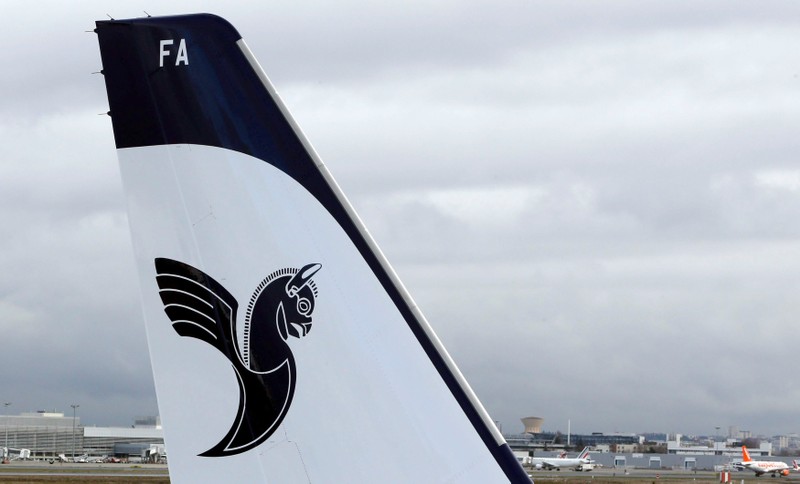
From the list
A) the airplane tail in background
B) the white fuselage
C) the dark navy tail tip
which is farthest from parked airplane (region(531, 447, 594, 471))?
the dark navy tail tip

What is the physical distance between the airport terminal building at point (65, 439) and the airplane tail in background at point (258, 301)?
15393cm

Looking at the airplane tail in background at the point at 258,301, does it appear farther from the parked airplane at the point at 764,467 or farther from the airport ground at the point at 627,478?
the parked airplane at the point at 764,467

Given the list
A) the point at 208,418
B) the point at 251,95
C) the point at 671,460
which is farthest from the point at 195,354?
the point at 671,460

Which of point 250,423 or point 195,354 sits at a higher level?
point 195,354

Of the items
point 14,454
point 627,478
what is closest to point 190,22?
point 627,478

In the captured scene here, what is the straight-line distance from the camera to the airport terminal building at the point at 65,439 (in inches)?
6216

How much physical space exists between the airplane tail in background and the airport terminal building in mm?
153925

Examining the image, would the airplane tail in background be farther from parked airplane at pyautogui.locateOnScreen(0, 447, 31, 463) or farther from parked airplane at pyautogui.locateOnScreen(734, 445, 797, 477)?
parked airplane at pyautogui.locateOnScreen(0, 447, 31, 463)

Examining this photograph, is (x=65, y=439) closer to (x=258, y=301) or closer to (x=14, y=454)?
(x=14, y=454)

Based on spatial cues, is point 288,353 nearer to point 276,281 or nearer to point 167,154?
point 276,281

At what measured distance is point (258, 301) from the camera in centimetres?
700

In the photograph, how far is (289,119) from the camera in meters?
7.22

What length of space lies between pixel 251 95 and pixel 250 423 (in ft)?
8.08

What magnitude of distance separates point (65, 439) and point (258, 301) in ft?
554
